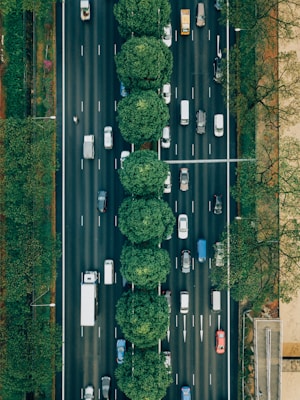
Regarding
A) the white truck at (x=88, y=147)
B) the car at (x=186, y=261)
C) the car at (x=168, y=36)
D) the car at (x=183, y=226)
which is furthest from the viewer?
the white truck at (x=88, y=147)

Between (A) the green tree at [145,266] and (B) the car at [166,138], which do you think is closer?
(A) the green tree at [145,266]

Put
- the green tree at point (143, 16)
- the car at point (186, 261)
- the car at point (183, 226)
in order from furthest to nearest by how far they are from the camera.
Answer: the car at point (183, 226), the car at point (186, 261), the green tree at point (143, 16)

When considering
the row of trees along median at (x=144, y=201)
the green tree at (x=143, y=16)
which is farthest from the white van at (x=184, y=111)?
the green tree at (x=143, y=16)

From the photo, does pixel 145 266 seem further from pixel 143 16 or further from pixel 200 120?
pixel 143 16

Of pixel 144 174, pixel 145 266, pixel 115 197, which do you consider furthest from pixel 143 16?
pixel 145 266

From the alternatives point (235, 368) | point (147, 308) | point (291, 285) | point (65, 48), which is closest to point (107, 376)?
point (147, 308)

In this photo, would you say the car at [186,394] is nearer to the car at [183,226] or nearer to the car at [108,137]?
the car at [183,226]
